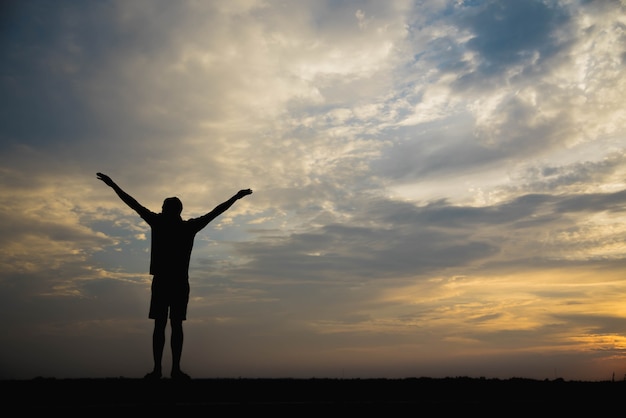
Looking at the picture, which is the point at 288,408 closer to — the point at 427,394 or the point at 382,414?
the point at 382,414

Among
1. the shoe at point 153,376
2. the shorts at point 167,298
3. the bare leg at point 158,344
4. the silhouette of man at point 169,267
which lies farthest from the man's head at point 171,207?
the shoe at point 153,376

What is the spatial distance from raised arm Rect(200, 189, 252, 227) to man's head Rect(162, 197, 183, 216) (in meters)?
0.43

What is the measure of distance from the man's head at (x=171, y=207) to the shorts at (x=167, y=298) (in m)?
1.04

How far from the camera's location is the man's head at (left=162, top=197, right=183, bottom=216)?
28.5 ft

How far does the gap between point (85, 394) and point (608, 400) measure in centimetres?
669

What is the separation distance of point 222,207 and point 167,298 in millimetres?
1746

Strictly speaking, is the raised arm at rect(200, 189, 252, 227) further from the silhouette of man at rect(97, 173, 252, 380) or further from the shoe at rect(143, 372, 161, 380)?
the shoe at rect(143, 372, 161, 380)

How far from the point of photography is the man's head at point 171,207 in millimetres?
8672

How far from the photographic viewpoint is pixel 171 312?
862cm

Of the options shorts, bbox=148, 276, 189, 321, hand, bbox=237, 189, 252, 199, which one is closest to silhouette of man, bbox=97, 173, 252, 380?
shorts, bbox=148, 276, 189, 321

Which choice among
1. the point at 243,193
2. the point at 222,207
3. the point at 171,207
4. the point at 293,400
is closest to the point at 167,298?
the point at 171,207

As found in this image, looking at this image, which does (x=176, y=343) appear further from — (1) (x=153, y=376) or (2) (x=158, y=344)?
(1) (x=153, y=376)

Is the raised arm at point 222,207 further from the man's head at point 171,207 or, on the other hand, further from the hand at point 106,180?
the hand at point 106,180

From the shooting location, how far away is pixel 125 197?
8.70 meters
